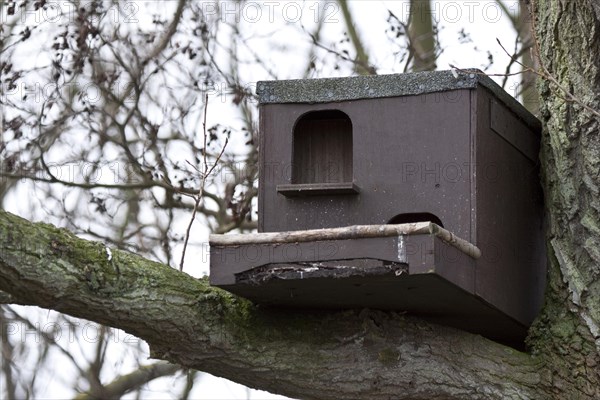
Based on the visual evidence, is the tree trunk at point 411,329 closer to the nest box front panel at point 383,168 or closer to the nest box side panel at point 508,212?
the nest box side panel at point 508,212

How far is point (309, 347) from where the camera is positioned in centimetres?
405

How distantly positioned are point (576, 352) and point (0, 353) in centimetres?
378

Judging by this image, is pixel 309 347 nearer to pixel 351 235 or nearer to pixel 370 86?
pixel 351 235

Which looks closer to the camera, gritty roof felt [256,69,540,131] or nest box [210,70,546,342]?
nest box [210,70,546,342]

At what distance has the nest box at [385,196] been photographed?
3703mm

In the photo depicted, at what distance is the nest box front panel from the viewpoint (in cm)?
397

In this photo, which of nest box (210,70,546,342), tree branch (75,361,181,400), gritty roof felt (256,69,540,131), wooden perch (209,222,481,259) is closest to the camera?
wooden perch (209,222,481,259)

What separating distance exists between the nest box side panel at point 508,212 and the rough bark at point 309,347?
0.75 ft

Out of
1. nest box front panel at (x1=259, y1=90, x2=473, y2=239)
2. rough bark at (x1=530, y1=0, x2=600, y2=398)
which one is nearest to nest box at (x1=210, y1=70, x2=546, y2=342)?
nest box front panel at (x1=259, y1=90, x2=473, y2=239)

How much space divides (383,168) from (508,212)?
0.49 metres

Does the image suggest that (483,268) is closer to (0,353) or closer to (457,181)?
(457,181)

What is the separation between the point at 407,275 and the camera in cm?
358

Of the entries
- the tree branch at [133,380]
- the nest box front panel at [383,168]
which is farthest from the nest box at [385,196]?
the tree branch at [133,380]

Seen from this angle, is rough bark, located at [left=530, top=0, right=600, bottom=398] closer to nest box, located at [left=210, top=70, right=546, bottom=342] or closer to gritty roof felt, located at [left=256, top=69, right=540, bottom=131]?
nest box, located at [left=210, top=70, right=546, bottom=342]
